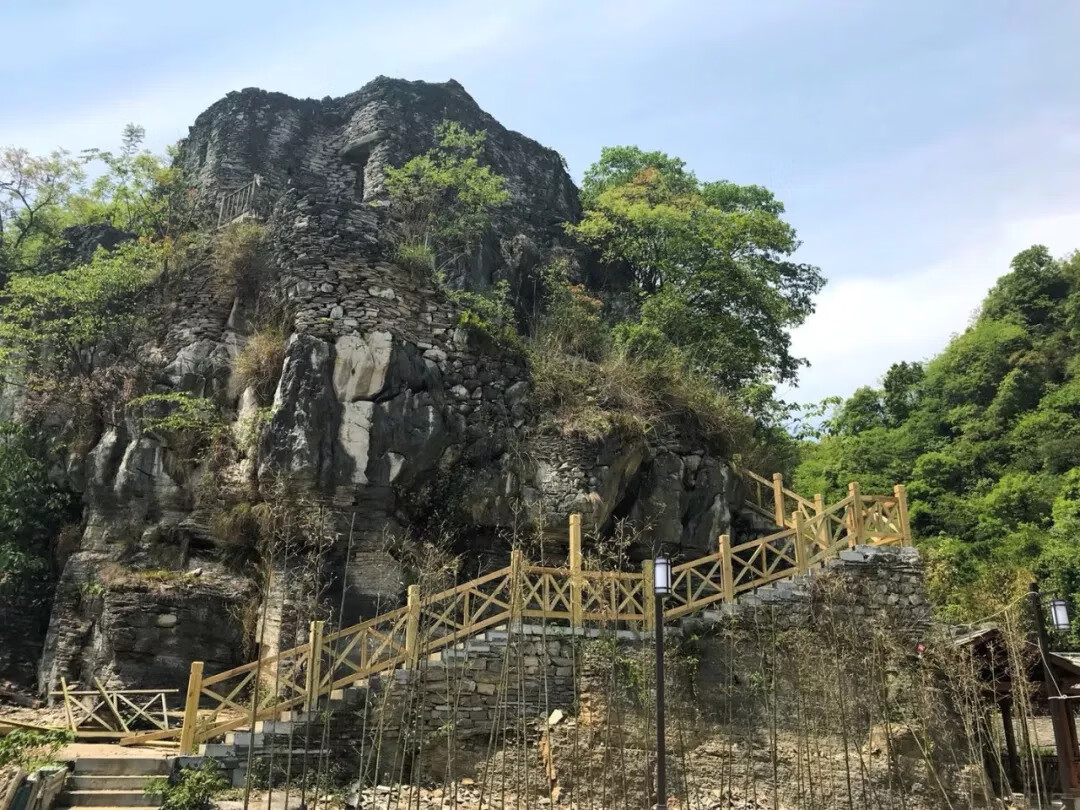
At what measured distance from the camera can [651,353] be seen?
16.6 m

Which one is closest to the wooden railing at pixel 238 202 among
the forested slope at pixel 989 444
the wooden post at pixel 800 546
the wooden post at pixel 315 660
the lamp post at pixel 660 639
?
the wooden post at pixel 315 660

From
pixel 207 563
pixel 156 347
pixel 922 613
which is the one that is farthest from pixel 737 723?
pixel 156 347

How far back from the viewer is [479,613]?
9578mm

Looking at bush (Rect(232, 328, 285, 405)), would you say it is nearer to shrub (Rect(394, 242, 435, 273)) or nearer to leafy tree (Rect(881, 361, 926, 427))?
shrub (Rect(394, 242, 435, 273))

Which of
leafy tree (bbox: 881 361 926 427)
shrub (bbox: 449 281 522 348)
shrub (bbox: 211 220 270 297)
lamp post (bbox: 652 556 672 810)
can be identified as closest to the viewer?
lamp post (bbox: 652 556 672 810)

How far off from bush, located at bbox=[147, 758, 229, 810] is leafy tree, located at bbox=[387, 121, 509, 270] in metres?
11.2

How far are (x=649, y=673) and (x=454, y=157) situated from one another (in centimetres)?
1384

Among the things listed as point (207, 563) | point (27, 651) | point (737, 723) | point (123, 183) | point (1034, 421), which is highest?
point (123, 183)

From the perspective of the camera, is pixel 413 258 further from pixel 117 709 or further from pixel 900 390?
pixel 900 390

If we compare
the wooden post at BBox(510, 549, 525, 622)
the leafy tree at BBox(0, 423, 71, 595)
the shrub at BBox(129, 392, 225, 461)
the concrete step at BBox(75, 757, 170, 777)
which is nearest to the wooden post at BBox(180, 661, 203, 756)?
the concrete step at BBox(75, 757, 170, 777)

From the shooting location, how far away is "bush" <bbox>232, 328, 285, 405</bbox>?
12742 mm

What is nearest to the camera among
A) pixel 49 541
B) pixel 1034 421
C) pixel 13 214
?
pixel 49 541

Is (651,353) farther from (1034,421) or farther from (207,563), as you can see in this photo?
(1034,421)

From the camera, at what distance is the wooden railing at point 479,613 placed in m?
8.64
